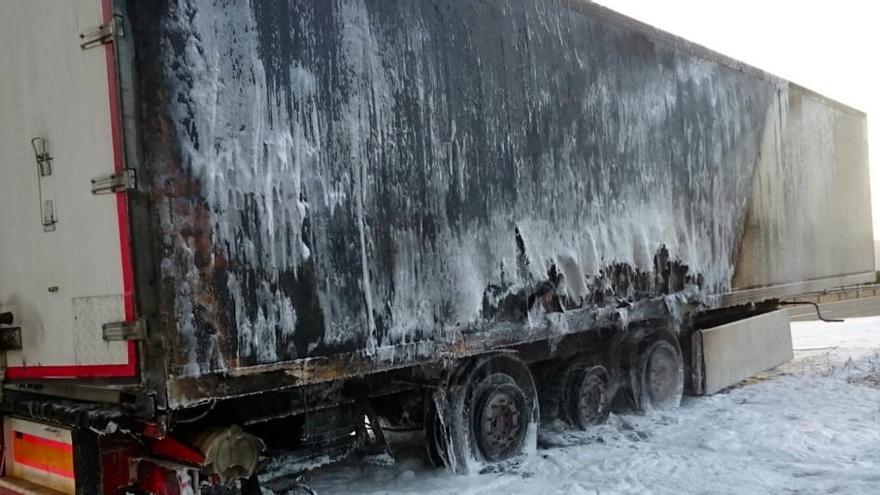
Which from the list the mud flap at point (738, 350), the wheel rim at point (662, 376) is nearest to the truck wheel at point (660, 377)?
the wheel rim at point (662, 376)

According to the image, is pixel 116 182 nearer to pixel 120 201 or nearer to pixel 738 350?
pixel 120 201

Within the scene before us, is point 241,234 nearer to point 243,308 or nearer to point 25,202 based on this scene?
point 243,308

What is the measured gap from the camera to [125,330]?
10.8 feet

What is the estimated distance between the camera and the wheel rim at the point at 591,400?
21.7 feet

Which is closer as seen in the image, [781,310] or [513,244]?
[513,244]

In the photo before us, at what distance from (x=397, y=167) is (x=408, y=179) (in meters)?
0.12

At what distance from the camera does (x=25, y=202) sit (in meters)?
4.02

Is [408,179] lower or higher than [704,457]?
higher

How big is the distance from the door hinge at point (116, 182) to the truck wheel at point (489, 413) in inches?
111

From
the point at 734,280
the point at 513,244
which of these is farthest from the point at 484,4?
the point at 734,280

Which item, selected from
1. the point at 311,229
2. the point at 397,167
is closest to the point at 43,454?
the point at 311,229

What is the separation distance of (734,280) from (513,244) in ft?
13.7

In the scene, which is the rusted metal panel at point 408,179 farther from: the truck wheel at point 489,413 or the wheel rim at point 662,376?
the wheel rim at point 662,376

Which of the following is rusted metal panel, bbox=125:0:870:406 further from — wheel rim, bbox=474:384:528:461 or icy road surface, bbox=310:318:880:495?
icy road surface, bbox=310:318:880:495
